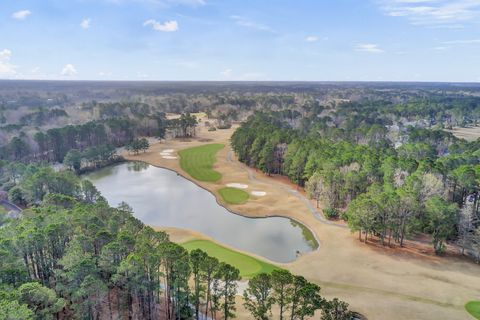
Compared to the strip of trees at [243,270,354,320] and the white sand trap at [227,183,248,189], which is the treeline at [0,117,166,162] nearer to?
the white sand trap at [227,183,248,189]

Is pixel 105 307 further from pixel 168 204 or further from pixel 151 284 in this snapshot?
pixel 168 204

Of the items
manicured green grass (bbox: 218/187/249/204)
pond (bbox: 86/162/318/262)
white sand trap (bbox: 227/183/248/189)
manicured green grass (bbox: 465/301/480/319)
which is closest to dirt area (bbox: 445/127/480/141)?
white sand trap (bbox: 227/183/248/189)

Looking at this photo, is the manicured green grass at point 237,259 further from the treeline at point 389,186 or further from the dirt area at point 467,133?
the dirt area at point 467,133

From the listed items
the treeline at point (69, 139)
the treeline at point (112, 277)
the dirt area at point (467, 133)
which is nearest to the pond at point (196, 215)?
the treeline at point (112, 277)

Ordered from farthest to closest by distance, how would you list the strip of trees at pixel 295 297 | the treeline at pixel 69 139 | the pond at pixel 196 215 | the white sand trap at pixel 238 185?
the treeline at pixel 69 139 → the white sand trap at pixel 238 185 → the pond at pixel 196 215 → the strip of trees at pixel 295 297

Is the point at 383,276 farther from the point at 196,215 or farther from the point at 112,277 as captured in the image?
the point at 196,215

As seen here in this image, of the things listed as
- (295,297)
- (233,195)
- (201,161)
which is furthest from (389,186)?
(201,161)
